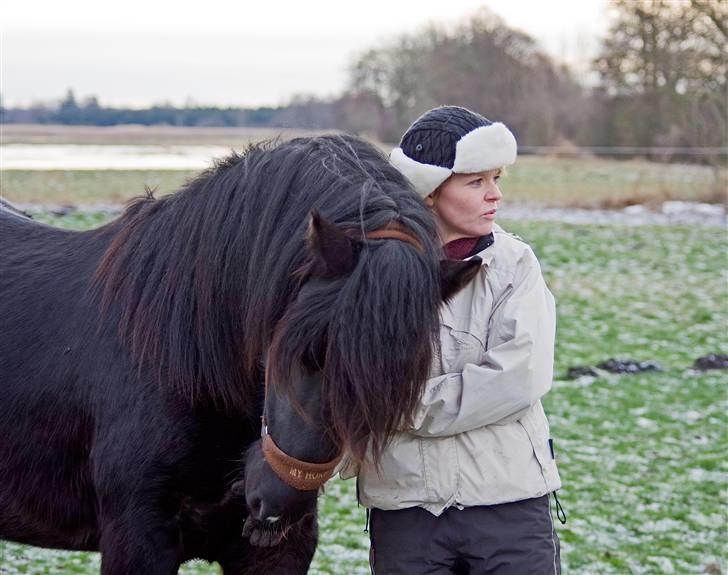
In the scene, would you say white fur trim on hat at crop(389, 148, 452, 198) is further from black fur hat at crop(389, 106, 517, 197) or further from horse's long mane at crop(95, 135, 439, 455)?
horse's long mane at crop(95, 135, 439, 455)

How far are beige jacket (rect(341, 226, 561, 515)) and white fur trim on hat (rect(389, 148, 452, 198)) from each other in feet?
0.71

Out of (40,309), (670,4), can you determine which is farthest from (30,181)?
(40,309)

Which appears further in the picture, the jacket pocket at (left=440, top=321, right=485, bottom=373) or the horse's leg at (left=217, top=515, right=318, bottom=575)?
the horse's leg at (left=217, top=515, right=318, bottom=575)

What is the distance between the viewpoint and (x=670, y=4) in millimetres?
22984

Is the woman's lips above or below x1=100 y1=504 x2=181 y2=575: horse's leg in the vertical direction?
above

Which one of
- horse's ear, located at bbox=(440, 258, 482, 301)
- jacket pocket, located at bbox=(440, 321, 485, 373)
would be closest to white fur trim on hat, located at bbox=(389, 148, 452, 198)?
jacket pocket, located at bbox=(440, 321, 485, 373)

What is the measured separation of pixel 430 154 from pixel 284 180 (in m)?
0.40

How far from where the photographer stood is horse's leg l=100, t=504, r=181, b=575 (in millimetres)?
2402

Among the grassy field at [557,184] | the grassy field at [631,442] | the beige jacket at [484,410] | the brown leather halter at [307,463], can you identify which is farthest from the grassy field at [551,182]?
the brown leather halter at [307,463]

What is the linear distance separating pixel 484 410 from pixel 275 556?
763mm

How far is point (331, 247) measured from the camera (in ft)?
6.20

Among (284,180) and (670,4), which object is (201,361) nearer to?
(284,180)

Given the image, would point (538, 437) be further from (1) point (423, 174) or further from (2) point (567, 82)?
(2) point (567, 82)

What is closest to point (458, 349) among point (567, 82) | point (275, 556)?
point (275, 556)
